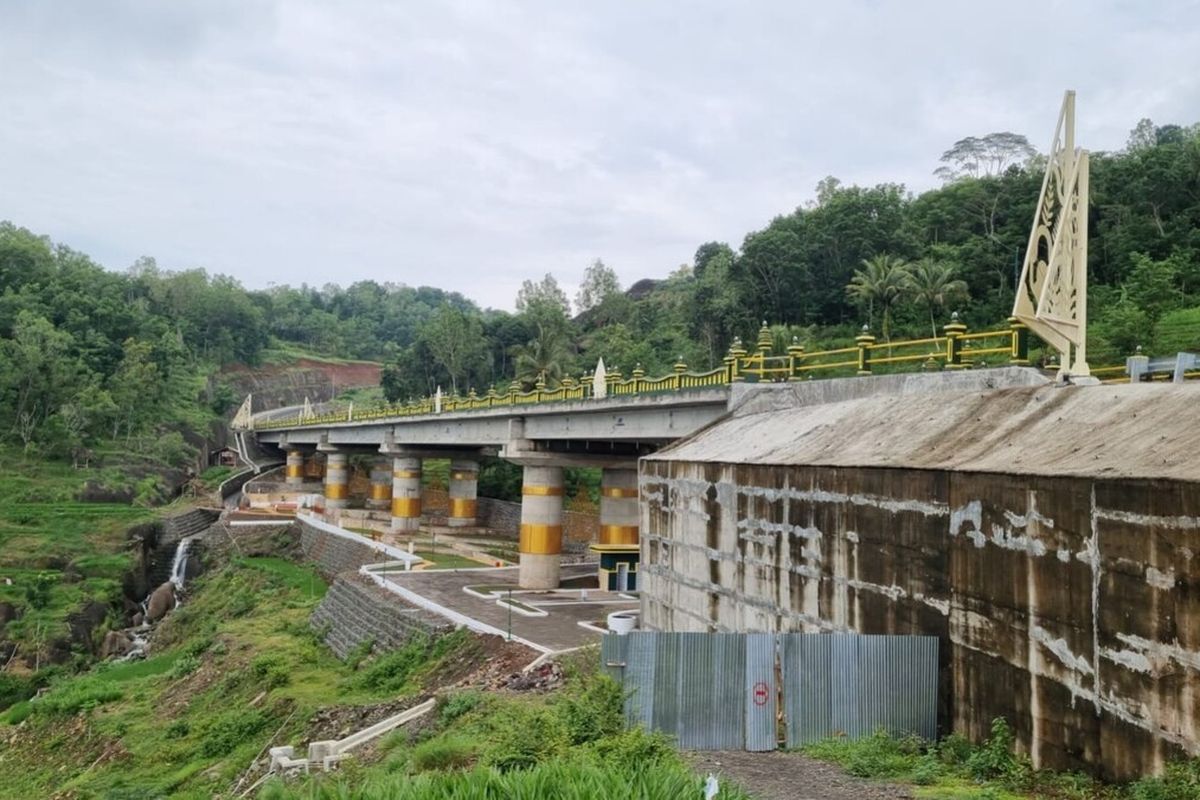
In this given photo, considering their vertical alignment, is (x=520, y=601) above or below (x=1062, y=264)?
below

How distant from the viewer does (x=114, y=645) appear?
3656cm

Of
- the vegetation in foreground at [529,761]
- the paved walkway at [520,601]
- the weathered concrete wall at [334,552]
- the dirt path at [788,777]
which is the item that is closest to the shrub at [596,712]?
the vegetation in foreground at [529,761]

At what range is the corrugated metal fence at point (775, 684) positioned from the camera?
10.6 metres

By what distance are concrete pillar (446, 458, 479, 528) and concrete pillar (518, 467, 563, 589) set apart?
897 inches

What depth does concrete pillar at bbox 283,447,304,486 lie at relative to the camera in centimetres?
7631

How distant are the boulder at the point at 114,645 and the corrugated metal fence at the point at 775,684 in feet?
109

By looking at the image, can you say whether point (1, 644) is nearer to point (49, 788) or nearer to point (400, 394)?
point (49, 788)

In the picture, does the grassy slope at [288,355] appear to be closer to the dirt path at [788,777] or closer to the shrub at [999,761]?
the dirt path at [788,777]

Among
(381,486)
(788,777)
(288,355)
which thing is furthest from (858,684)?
(288,355)

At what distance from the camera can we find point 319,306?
172250 millimetres

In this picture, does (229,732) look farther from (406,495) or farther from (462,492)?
(462,492)

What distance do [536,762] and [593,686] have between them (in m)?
1.42

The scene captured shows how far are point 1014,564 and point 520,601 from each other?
19.8 m

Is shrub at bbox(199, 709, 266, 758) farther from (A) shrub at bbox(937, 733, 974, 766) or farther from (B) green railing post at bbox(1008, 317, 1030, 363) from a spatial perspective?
(B) green railing post at bbox(1008, 317, 1030, 363)
